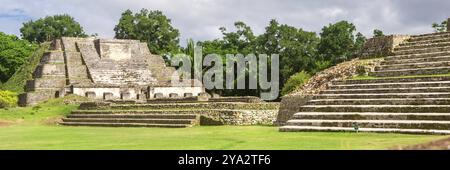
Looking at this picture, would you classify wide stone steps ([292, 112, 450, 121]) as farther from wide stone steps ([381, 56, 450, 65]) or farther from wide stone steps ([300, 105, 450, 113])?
wide stone steps ([381, 56, 450, 65])

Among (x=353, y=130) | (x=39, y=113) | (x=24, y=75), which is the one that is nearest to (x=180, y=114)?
(x=353, y=130)

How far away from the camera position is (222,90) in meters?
Answer: 50.5

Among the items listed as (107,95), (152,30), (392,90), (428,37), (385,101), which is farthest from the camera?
(152,30)

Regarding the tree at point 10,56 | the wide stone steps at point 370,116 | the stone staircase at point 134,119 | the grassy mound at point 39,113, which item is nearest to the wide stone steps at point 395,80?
the wide stone steps at point 370,116

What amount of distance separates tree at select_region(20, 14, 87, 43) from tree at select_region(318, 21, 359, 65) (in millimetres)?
38338

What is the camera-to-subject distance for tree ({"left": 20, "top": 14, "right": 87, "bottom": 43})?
77.0 metres

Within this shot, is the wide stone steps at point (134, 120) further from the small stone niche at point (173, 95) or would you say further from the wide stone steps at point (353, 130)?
the small stone niche at point (173, 95)

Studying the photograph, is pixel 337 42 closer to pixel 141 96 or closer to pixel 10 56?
pixel 141 96

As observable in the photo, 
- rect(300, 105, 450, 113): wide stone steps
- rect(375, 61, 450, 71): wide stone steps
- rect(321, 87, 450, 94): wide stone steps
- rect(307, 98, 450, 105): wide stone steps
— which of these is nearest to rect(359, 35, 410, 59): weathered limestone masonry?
rect(375, 61, 450, 71): wide stone steps

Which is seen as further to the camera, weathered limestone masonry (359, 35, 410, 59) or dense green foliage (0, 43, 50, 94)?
dense green foliage (0, 43, 50, 94)

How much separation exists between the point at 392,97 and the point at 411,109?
128cm

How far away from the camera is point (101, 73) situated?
47.9 m

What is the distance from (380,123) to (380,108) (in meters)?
1.07
